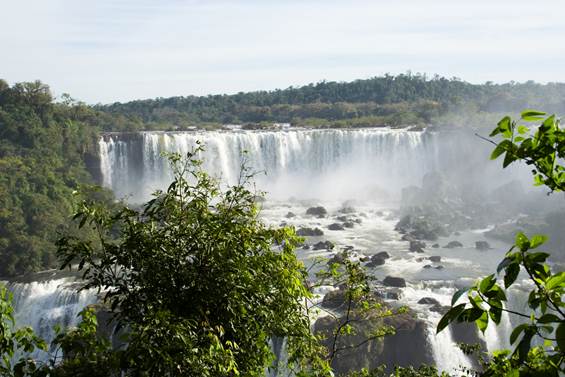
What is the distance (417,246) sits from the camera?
23812 millimetres

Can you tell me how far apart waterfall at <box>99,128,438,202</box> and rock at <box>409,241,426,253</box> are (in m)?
11.8

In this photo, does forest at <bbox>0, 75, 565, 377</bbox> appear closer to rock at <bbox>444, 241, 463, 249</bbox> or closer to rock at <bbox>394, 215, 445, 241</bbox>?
rock at <bbox>444, 241, 463, 249</bbox>

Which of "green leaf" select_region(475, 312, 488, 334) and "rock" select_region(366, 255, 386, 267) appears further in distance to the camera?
"rock" select_region(366, 255, 386, 267)

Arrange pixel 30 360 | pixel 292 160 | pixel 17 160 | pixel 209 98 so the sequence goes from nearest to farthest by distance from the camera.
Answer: pixel 30 360 < pixel 17 160 < pixel 292 160 < pixel 209 98

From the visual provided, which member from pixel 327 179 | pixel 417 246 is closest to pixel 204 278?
pixel 417 246

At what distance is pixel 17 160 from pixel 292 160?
575 inches

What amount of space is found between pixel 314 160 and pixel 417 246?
557 inches

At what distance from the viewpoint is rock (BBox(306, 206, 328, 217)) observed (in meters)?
30.0

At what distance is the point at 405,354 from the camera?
15.5 meters

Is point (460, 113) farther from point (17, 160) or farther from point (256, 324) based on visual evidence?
point (256, 324)

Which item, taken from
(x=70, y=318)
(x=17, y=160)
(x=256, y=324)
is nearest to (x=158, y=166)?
(x=17, y=160)

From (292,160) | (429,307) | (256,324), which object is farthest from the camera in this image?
(292,160)

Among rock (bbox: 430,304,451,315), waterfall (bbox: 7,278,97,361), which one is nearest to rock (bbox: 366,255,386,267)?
rock (bbox: 430,304,451,315)

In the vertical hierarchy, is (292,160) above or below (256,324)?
below
